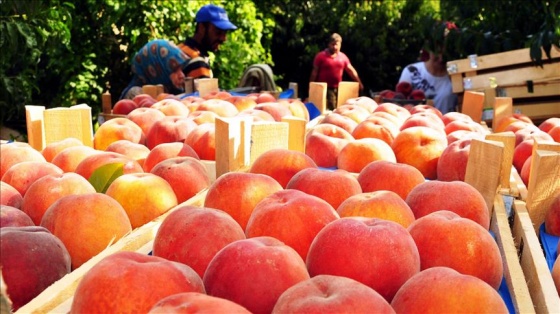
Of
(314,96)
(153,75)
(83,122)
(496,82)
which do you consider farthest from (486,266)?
(153,75)

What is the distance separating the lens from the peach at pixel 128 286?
1.10 metres

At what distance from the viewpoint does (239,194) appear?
71.3 inches

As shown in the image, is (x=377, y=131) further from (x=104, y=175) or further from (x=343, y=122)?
(x=104, y=175)

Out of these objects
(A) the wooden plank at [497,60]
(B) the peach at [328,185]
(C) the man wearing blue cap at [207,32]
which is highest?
(C) the man wearing blue cap at [207,32]

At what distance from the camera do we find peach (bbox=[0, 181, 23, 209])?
1952 mm

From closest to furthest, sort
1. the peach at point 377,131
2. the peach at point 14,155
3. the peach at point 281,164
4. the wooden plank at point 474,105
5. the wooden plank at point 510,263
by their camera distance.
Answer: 1. the wooden plank at point 510,263
2. the peach at point 281,164
3. the peach at point 14,155
4. the peach at point 377,131
5. the wooden plank at point 474,105

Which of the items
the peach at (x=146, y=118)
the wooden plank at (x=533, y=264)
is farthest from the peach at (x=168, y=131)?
the wooden plank at (x=533, y=264)

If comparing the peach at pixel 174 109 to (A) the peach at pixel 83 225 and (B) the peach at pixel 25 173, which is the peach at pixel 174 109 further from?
(A) the peach at pixel 83 225

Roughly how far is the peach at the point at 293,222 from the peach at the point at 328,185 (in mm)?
295

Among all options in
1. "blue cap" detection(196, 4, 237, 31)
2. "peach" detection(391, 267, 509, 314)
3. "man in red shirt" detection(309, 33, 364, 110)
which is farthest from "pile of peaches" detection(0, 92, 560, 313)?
"man in red shirt" detection(309, 33, 364, 110)

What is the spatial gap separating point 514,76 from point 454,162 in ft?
9.14

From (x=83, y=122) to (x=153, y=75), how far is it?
252 cm

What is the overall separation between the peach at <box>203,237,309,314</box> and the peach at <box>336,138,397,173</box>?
1.33 metres

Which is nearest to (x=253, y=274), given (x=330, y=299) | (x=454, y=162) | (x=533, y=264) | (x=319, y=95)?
(x=330, y=299)
